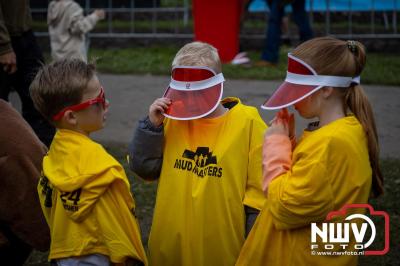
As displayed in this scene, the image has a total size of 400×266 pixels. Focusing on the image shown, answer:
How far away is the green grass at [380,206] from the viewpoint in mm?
4559

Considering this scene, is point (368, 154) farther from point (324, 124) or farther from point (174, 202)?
point (174, 202)

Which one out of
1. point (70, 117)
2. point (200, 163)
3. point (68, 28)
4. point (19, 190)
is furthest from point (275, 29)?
point (70, 117)

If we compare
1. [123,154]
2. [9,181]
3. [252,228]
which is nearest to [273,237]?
[252,228]

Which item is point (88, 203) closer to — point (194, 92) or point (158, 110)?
point (158, 110)

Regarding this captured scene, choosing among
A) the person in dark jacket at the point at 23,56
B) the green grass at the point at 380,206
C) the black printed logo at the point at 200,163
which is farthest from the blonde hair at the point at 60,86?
the person in dark jacket at the point at 23,56

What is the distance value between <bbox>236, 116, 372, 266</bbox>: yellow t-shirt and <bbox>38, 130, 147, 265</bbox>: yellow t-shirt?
2.07 feet

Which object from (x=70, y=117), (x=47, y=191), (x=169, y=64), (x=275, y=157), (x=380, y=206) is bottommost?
(x=380, y=206)

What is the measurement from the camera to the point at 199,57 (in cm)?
328

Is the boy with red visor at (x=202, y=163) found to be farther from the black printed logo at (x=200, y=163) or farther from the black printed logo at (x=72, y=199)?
the black printed logo at (x=72, y=199)

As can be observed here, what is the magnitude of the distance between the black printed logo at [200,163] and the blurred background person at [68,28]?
18.3 feet

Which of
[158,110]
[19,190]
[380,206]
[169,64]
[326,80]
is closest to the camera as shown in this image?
[326,80]

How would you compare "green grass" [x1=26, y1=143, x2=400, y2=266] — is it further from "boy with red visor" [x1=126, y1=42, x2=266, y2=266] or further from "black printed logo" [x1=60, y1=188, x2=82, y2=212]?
"black printed logo" [x1=60, y1=188, x2=82, y2=212]

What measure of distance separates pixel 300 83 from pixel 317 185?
421 mm

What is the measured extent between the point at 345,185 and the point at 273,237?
1.30 ft
